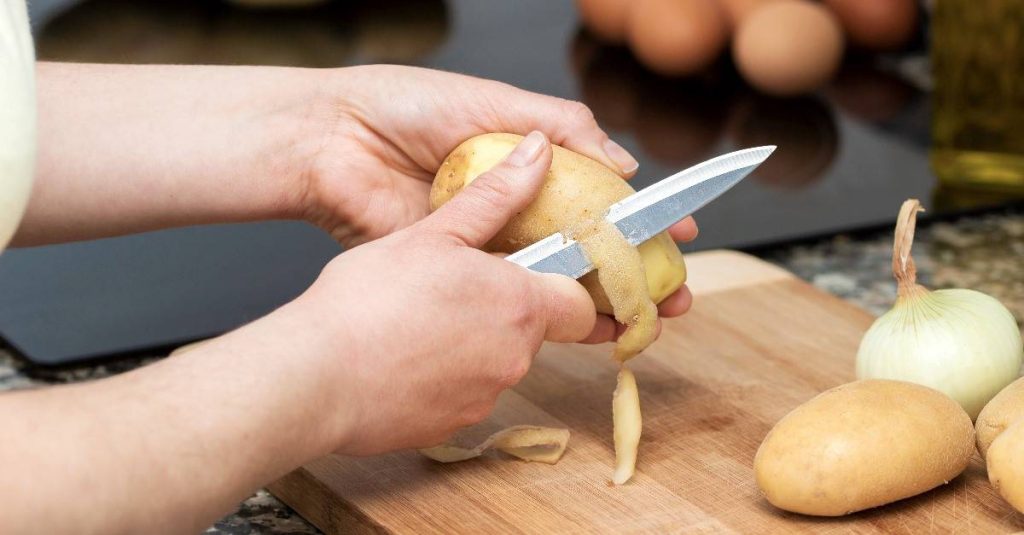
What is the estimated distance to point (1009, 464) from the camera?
0.88 meters

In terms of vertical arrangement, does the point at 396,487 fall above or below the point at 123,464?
below

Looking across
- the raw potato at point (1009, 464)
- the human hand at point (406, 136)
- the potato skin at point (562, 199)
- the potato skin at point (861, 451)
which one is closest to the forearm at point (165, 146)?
the human hand at point (406, 136)

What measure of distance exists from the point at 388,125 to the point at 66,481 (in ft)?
1.73

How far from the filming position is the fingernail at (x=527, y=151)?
1.01 m

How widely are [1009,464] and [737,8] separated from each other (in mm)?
1234

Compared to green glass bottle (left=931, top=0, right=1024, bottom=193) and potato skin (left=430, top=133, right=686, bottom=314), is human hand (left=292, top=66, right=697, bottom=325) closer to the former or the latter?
potato skin (left=430, top=133, right=686, bottom=314)

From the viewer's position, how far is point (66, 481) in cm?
71

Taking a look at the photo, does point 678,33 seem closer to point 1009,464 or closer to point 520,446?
point 520,446

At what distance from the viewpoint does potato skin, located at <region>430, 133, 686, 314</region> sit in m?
1.04

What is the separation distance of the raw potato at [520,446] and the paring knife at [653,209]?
5.0 inches

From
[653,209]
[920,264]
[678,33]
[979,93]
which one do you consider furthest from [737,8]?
[653,209]

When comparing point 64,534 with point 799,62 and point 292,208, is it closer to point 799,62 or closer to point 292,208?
point 292,208

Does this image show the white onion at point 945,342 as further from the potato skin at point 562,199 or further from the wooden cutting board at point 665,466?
the potato skin at point 562,199

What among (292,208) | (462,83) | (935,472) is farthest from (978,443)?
(292,208)
